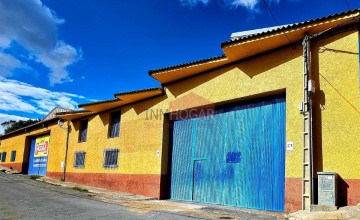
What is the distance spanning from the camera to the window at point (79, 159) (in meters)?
21.5

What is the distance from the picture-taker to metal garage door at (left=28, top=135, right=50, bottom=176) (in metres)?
27.5

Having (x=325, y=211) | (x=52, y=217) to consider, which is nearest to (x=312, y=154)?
(x=325, y=211)

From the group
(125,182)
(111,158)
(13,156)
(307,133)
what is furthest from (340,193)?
(13,156)

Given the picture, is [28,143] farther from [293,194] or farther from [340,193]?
[340,193]

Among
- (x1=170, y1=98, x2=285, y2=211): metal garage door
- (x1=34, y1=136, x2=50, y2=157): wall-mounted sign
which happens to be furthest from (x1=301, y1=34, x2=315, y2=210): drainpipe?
(x1=34, y1=136, x2=50, y2=157): wall-mounted sign

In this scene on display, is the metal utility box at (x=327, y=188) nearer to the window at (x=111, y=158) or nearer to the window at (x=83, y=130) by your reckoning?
the window at (x=111, y=158)

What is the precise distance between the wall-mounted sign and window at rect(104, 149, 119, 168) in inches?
402

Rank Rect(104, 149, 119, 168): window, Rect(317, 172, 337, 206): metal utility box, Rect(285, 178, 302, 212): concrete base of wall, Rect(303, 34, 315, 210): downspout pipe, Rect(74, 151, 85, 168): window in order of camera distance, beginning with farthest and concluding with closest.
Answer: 1. Rect(74, 151, 85, 168): window
2. Rect(104, 149, 119, 168): window
3. Rect(285, 178, 302, 212): concrete base of wall
4. Rect(303, 34, 315, 210): downspout pipe
5. Rect(317, 172, 337, 206): metal utility box

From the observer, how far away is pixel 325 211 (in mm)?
8789

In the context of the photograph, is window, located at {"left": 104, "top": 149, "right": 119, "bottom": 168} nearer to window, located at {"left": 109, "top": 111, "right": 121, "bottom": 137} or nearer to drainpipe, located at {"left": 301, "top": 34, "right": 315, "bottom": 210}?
window, located at {"left": 109, "top": 111, "right": 121, "bottom": 137}

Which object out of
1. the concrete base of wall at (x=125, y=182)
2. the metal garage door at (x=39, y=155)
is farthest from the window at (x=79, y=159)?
the metal garage door at (x=39, y=155)

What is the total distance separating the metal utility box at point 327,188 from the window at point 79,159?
15743mm

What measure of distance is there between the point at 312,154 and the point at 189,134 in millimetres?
6224

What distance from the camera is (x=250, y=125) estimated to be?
12336mm
